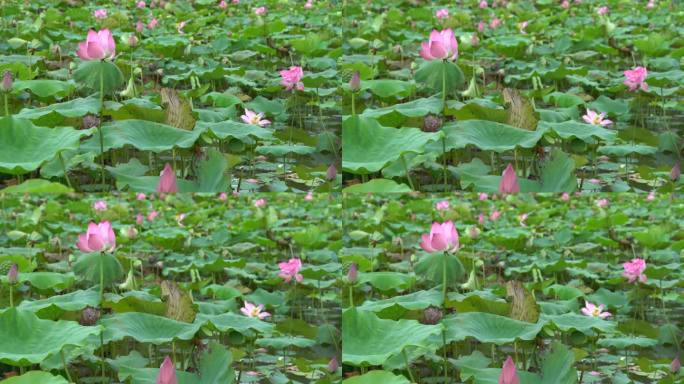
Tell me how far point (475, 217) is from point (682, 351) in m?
1.00

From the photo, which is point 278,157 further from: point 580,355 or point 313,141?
point 580,355

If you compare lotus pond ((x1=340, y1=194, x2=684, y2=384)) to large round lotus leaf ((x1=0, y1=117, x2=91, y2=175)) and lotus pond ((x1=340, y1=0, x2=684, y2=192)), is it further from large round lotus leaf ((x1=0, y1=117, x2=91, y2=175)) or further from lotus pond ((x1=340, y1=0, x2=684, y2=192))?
large round lotus leaf ((x1=0, y1=117, x2=91, y2=175))

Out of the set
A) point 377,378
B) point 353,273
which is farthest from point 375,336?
point 353,273

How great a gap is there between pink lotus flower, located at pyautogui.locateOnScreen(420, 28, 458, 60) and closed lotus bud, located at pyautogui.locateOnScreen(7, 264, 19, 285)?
5.78 feet

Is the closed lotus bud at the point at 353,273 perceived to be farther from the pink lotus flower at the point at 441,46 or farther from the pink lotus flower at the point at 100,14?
the pink lotus flower at the point at 100,14

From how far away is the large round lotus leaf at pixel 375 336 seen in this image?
376cm

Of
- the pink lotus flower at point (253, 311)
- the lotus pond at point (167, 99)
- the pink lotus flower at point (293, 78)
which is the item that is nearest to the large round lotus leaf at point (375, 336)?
the pink lotus flower at point (253, 311)

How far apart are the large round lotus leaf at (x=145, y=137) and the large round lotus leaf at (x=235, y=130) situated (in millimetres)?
82

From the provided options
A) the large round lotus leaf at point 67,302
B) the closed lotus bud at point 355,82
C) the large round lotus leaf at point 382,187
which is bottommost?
the large round lotus leaf at point 67,302

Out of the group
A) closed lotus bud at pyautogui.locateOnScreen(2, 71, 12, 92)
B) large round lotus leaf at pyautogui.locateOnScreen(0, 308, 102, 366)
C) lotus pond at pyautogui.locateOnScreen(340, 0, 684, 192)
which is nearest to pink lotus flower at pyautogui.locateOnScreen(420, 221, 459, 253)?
lotus pond at pyautogui.locateOnScreen(340, 0, 684, 192)

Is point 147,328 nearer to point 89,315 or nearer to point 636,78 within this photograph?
point 89,315

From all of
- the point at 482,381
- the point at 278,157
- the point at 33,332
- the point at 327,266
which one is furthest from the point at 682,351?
the point at 33,332

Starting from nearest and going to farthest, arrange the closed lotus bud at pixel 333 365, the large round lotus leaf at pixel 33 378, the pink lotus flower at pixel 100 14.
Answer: the large round lotus leaf at pixel 33 378, the closed lotus bud at pixel 333 365, the pink lotus flower at pixel 100 14

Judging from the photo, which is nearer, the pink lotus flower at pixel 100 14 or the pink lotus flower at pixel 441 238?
the pink lotus flower at pixel 441 238
